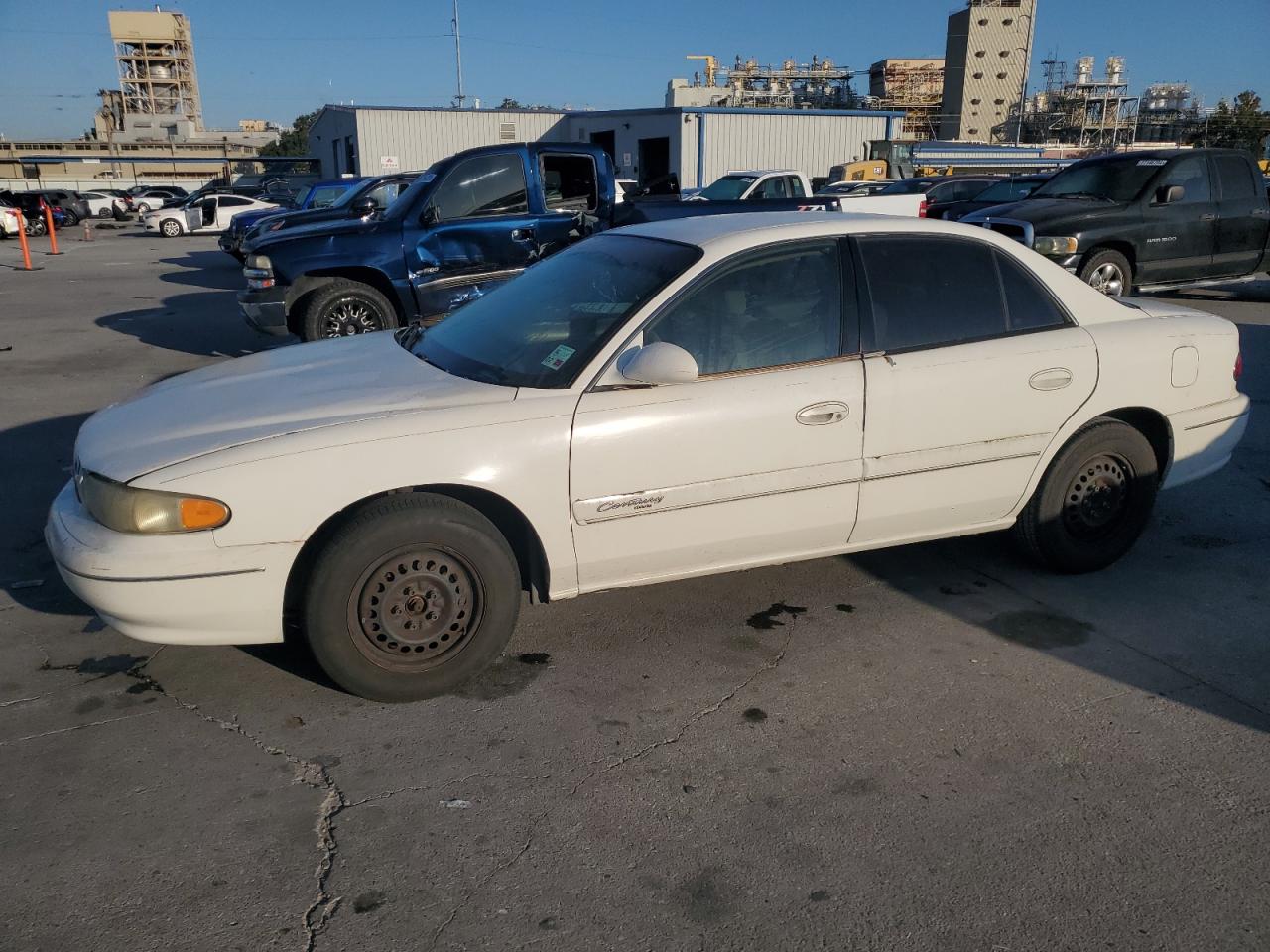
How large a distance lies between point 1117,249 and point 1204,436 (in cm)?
773

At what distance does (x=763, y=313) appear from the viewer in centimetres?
386

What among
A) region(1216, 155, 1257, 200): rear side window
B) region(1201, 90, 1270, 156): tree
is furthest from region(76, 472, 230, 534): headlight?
region(1201, 90, 1270, 156): tree

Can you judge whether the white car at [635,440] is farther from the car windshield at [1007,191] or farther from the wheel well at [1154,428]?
the car windshield at [1007,191]

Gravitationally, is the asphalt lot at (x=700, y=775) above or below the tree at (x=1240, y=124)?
below

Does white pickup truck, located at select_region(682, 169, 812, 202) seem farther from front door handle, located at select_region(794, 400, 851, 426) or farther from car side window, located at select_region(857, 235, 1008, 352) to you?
front door handle, located at select_region(794, 400, 851, 426)

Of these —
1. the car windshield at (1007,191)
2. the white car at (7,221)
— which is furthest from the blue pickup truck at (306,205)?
the white car at (7,221)

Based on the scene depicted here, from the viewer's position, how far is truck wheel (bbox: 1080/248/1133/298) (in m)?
11.2

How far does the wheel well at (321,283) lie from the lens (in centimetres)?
892

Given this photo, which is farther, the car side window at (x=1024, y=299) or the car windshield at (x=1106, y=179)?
the car windshield at (x=1106, y=179)

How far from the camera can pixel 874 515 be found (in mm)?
3969

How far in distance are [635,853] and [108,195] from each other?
4850 cm

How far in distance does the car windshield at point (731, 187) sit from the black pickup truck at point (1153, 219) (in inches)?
313

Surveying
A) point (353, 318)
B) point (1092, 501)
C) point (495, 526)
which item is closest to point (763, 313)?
point (495, 526)

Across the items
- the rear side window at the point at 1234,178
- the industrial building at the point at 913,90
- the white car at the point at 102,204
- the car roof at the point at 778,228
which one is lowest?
the car roof at the point at 778,228
